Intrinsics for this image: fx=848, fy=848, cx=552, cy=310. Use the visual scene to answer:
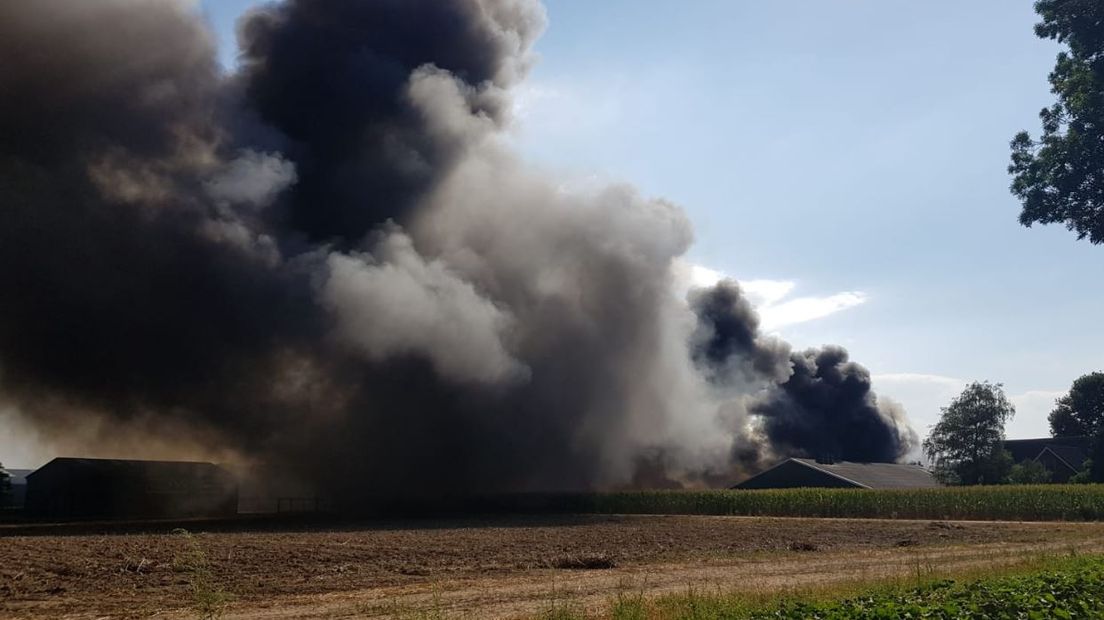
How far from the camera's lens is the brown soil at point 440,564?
18.2 m

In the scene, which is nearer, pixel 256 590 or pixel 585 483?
pixel 256 590

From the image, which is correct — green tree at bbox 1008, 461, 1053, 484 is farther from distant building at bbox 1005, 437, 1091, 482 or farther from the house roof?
the house roof

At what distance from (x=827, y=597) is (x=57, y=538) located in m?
31.4

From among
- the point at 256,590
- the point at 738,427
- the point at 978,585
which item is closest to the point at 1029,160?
the point at 978,585

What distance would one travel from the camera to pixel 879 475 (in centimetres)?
7912

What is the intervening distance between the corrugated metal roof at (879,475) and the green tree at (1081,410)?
118 ft

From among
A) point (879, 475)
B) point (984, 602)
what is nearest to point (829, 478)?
point (879, 475)

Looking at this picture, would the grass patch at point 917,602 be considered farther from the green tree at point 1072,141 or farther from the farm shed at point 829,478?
the farm shed at point 829,478

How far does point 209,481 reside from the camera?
6234 cm

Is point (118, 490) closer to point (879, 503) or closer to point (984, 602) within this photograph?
point (879, 503)

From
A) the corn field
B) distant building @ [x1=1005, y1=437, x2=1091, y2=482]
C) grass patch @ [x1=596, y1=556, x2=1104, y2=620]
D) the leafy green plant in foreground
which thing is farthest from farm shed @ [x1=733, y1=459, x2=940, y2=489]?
the leafy green plant in foreground

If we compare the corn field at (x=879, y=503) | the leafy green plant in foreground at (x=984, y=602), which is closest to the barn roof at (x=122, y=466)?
the corn field at (x=879, y=503)

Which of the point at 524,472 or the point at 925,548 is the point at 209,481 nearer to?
the point at 524,472

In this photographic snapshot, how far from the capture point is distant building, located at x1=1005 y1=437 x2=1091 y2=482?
303 ft
